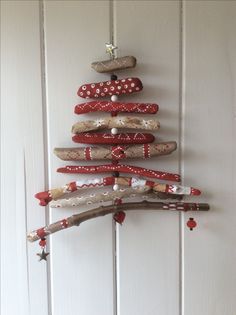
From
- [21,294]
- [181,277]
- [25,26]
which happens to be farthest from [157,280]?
[25,26]

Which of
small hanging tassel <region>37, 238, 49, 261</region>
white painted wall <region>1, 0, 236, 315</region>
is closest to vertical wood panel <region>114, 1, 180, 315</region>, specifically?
white painted wall <region>1, 0, 236, 315</region>

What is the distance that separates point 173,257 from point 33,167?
0.32 m

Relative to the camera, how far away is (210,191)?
617 millimetres

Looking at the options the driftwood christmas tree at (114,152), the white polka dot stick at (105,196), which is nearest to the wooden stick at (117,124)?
the driftwood christmas tree at (114,152)

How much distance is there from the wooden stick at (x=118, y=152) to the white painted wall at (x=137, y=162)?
0.13 feet

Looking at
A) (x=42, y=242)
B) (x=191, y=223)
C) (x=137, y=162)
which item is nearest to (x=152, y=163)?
(x=137, y=162)

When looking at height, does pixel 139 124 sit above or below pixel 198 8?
below

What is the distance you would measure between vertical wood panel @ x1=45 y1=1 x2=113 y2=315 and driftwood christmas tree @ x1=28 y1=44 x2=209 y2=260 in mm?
32

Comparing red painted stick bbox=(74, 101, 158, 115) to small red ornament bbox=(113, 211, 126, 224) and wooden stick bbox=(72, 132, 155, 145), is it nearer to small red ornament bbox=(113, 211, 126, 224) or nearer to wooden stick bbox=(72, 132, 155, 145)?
wooden stick bbox=(72, 132, 155, 145)

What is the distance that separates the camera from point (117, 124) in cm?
57

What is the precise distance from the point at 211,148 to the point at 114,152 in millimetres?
189

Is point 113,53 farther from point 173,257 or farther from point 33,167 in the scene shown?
point 173,257

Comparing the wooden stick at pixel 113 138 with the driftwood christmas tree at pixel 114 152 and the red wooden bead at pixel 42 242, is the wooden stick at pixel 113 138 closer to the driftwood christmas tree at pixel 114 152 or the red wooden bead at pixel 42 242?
the driftwood christmas tree at pixel 114 152

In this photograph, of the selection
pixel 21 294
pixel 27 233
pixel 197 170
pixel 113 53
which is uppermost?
pixel 113 53
